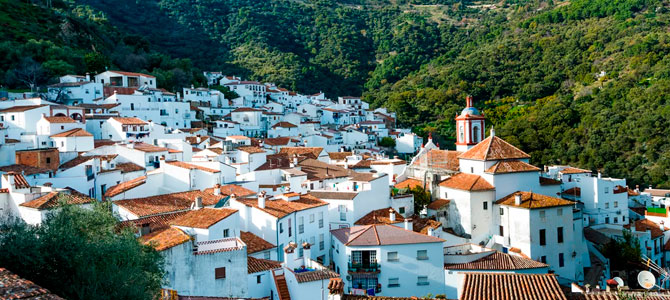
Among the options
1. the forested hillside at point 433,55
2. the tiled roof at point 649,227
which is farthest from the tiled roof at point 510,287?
the forested hillside at point 433,55

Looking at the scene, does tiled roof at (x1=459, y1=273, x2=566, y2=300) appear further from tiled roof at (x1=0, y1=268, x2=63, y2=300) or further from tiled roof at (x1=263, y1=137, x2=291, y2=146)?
tiled roof at (x1=263, y1=137, x2=291, y2=146)

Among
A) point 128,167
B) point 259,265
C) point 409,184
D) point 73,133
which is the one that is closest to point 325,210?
point 259,265

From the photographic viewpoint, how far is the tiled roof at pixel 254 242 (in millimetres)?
21977

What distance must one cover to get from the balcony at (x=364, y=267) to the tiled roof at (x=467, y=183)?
8993 millimetres

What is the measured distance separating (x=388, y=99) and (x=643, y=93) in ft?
128

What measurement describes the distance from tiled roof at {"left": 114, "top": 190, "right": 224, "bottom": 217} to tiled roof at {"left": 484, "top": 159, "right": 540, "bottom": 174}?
14688 mm

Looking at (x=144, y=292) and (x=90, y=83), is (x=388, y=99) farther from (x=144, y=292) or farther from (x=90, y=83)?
(x=144, y=292)

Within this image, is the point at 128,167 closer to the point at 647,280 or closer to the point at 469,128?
the point at 469,128

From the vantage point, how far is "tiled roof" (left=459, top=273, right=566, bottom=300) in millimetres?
15555

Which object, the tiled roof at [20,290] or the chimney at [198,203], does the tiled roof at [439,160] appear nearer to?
the chimney at [198,203]

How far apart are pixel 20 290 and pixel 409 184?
1128 inches

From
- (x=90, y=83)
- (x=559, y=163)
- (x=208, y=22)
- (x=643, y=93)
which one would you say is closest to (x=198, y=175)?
(x=90, y=83)

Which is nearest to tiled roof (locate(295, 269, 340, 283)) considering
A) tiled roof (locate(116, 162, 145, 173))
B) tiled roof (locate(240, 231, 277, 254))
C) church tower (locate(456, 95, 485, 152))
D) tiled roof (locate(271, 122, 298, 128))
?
tiled roof (locate(240, 231, 277, 254))

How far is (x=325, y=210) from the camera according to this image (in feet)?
88.8
